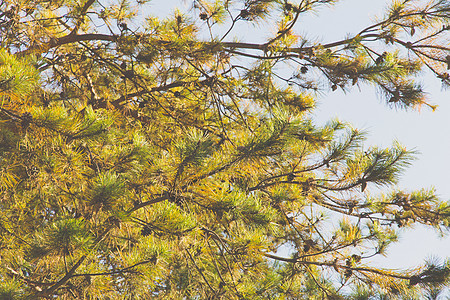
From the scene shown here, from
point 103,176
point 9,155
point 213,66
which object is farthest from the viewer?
point 213,66

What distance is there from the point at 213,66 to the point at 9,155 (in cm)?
167

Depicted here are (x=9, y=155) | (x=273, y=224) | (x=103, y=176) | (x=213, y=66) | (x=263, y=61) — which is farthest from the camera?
A: (x=213, y=66)

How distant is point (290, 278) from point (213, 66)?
193 centimetres

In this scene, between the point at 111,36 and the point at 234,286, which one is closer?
the point at 234,286

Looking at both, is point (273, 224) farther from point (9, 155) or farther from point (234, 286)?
point (9, 155)

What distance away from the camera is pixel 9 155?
3.03 m

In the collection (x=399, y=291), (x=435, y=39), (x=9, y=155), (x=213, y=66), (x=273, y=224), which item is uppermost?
(x=213, y=66)

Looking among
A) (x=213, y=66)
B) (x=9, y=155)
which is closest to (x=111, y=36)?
(x=213, y=66)

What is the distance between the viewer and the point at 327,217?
383cm

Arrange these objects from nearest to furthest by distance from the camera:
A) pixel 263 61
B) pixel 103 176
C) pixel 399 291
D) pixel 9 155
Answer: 1. pixel 103 176
2. pixel 399 291
3. pixel 9 155
4. pixel 263 61

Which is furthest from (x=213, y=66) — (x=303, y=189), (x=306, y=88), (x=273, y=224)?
(x=273, y=224)

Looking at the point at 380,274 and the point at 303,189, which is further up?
the point at 303,189

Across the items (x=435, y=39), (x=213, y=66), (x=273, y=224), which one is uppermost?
(x=213, y=66)

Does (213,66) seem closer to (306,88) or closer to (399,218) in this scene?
(306,88)
